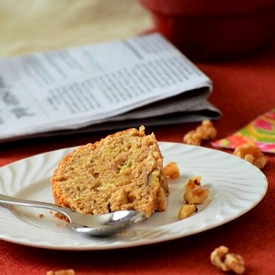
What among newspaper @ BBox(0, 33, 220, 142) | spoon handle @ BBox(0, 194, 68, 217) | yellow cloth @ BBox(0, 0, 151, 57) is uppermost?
spoon handle @ BBox(0, 194, 68, 217)

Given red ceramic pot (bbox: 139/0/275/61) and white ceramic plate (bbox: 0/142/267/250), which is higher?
white ceramic plate (bbox: 0/142/267/250)

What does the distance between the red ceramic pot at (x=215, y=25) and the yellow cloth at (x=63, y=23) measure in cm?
27

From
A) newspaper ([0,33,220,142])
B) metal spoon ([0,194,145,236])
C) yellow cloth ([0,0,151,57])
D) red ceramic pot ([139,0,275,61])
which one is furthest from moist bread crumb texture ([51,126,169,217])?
yellow cloth ([0,0,151,57])

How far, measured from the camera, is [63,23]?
1.95 m

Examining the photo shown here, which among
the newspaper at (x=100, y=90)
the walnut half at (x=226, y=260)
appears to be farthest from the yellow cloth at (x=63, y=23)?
the walnut half at (x=226, y=260)

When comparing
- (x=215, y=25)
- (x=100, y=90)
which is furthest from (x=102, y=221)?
(x=215, y=25)

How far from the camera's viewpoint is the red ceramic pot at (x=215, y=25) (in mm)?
1532

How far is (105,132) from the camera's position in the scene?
4.24ft

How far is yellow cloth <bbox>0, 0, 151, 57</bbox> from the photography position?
1.83m

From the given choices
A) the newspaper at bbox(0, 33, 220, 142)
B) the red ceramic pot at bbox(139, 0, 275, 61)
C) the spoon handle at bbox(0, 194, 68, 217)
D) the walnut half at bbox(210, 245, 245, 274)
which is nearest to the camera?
the walnut half at bbox(210, 245, 245, 274)

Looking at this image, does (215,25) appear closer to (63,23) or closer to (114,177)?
(63,23)

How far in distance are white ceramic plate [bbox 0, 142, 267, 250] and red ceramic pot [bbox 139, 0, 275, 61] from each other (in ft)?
1.58

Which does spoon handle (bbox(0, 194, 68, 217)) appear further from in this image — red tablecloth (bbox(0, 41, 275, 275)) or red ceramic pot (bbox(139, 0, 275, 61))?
red ceramic pot (bbox(139, 0, 275, 61))

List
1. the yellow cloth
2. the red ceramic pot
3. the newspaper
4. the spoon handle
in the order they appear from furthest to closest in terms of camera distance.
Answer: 1. the yellow cloth
2. the red ceramic pot
3. the newspaper
4. the spoon handle
